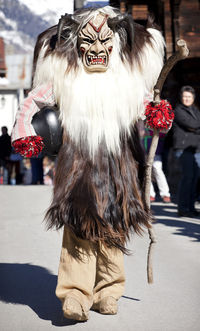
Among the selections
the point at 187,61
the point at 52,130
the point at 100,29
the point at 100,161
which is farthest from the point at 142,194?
the point at 187,61

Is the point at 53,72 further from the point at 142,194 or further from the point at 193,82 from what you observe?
the point at 193,82

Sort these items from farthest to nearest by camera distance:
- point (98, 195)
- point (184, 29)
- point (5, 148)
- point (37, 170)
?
1. point (5, 148)
2. point (37, 170)
3. point (184, 29)
4. point (98, 195)

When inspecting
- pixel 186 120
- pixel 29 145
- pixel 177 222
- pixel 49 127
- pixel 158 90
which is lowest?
pixel 177 222

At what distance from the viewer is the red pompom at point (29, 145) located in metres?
3.67

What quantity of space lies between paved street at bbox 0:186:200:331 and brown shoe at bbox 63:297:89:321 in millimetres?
92

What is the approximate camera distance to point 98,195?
3654mm

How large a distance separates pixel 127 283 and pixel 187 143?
134 inches

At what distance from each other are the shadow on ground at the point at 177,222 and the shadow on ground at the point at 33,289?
2.18m

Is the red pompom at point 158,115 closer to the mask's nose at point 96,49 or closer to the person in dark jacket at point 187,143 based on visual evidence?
the mask's nose at point 96,49

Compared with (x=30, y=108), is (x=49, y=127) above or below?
below

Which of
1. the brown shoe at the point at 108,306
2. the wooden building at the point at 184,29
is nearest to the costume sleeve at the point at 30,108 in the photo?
the brown shoe at the point at 108,306

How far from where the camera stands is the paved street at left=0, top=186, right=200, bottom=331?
12.3 feet

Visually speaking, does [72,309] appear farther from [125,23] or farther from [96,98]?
[125,23]

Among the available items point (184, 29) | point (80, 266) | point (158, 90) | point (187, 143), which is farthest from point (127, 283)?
point (184, 29)
